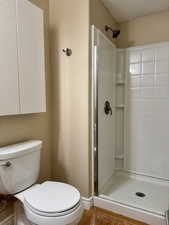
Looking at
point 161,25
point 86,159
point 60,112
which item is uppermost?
point 161,25

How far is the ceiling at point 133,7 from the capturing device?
172 centimetres

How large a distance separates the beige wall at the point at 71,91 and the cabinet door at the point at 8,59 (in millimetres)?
527

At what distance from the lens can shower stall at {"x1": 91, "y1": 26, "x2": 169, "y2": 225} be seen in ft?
5.35

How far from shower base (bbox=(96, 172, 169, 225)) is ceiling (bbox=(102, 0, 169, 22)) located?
2056mm

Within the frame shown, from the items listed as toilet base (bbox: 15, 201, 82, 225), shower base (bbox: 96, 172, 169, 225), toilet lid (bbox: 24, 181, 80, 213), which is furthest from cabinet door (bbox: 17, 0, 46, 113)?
shower base (bbox: 96, 172, 169, 225)

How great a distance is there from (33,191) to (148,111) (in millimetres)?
1629

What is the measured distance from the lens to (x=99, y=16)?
1675 millimetres

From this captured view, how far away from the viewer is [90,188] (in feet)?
5.36

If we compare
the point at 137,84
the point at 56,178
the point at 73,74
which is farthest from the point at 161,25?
the point at 56,178

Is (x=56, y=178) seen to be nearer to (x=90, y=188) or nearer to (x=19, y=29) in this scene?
(x=90, y=188)

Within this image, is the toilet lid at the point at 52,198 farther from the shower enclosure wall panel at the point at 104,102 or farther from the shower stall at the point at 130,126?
the shower enclosure wall panel at the point at 104,102

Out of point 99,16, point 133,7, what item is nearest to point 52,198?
point 99,16

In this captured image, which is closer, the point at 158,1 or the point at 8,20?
the point at 8,20

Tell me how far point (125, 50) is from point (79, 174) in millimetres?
1673
